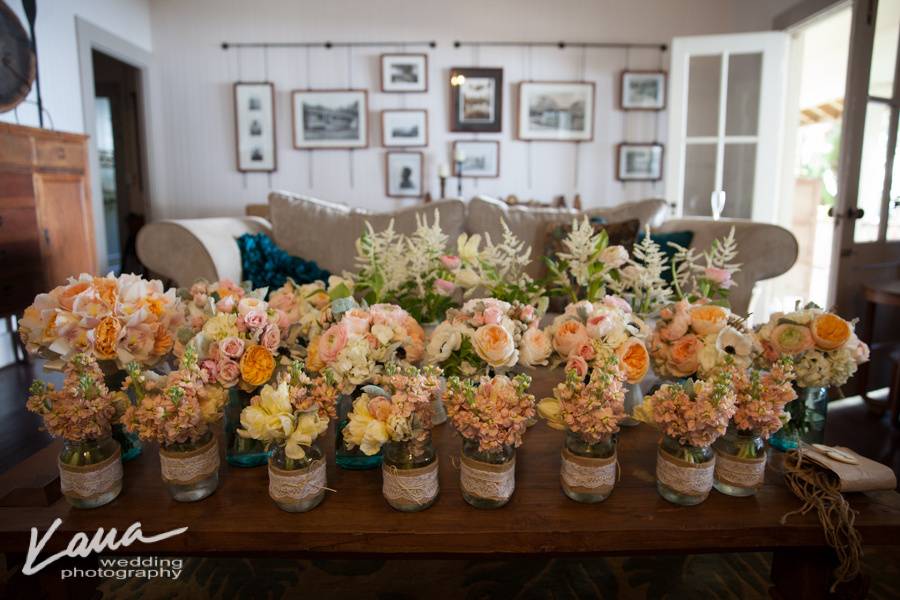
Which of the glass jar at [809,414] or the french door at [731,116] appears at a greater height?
the french door at [731,116]

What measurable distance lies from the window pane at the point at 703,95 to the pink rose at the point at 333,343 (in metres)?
3.86

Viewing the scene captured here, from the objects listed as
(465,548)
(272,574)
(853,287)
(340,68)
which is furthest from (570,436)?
(340,68)

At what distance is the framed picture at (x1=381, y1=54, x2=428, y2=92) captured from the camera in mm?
4766

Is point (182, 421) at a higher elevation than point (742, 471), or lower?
higher

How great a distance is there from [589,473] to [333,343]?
0.46 m

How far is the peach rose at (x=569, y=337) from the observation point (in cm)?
95

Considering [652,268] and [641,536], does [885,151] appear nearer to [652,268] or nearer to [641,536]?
[652,268]

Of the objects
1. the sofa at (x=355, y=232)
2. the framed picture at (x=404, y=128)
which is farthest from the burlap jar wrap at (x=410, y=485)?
the framed picture at (x=404, y=128)

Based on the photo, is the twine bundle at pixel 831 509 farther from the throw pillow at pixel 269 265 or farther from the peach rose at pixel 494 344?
the throw pillow at pixel 269 265

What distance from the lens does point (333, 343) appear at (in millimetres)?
928

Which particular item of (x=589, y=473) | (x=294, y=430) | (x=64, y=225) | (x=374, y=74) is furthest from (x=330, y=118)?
(x=589, y=473)

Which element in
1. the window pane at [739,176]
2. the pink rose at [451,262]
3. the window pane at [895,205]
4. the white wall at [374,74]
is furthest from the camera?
the white wall at [374,74]

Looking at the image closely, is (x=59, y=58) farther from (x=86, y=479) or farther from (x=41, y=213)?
(x=86, y=479)

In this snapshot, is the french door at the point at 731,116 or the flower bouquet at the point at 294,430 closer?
the flower bouquet at the point at 294,430
